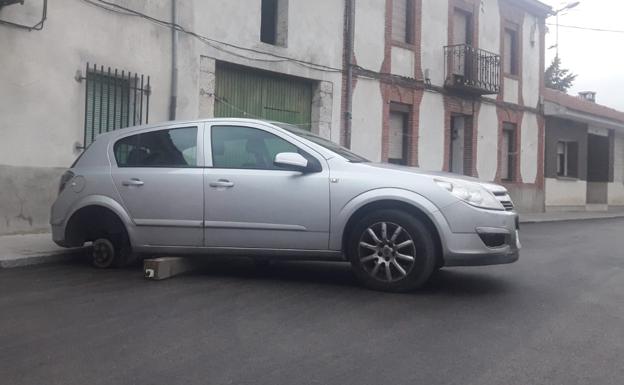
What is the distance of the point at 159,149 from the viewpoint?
6137 mm

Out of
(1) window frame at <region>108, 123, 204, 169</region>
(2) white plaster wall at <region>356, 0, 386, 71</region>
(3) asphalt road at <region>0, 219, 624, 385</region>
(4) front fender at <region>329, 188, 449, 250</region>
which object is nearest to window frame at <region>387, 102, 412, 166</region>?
(2) white plaster wall at <region>356, 0, 386, 71</region>

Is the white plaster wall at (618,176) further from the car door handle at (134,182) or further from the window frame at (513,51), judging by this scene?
the car door handle at (134,182)

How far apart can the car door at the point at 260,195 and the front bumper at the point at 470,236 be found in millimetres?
1117

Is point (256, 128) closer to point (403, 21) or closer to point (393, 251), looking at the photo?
point (393, 251)

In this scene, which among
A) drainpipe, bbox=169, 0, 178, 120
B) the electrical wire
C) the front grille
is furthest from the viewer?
drainpipe, bbox=169, 0, 178, 120

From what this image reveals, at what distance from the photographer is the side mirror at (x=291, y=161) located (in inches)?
211

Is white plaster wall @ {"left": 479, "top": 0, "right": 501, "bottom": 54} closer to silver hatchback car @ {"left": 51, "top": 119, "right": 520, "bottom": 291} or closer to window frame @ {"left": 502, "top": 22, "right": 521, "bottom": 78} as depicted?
window frame @ {"left": 502, "top": 22, "right": 521, "bottom": 78}

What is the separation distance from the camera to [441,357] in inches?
141

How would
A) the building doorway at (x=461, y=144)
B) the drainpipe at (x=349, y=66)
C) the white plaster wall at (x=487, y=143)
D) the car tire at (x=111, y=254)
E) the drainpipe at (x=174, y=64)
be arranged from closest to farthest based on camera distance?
the car tire at (x=111, y=254) < the drainpipe at (x=174, y=64) < the drainpipe at (x=349, y=66) < the building doorway at (x=461, y=144) < the white plaster wall at (x=487, y=143)

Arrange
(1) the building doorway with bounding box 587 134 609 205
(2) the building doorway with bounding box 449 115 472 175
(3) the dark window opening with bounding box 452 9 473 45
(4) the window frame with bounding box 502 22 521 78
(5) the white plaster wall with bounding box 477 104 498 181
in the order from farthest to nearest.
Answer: (1) the building doorway with bounding box 587 134 609 205
(4) the window frame with bounding box 502 22 521 78
(5) the white plaster wall with bounding box 477 104 498 181
(2) the building doorway with bounding box 449 115 472 175
(3) the dark window opening with bounding box 452 9 473 45

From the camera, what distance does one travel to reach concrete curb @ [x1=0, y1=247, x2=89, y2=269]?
651cm

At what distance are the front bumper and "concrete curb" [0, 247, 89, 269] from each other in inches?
176

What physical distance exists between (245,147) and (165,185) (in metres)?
0.90

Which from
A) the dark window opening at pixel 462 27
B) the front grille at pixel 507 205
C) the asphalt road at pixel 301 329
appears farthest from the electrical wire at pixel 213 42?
the front grille at pixel 507 205
